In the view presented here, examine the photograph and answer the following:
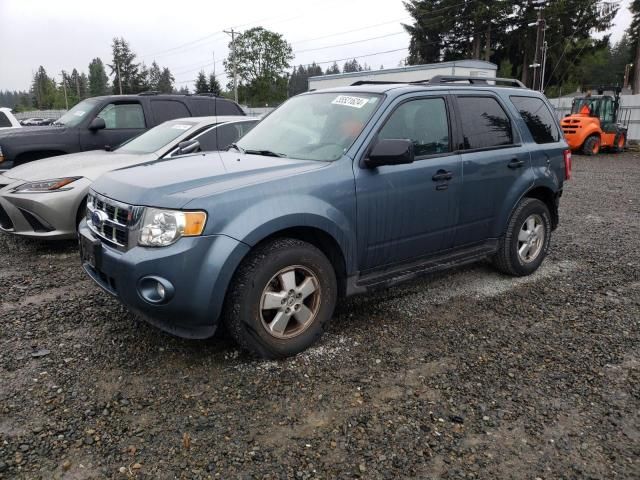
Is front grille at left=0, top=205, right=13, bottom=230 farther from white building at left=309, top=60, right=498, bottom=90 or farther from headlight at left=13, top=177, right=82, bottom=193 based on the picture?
white building at left=309, top=60, right=498, bottom=90

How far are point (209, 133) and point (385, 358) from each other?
4.18 metres

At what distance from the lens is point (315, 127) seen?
3969mm

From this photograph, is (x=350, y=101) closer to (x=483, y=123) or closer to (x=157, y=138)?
(x=483, y=123)

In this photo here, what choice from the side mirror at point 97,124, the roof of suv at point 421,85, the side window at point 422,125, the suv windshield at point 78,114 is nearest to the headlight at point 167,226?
the side window at point 422,125

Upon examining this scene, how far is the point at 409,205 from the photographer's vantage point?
3.80 m

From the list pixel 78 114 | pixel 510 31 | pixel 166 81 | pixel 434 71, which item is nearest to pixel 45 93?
pixel 166 81

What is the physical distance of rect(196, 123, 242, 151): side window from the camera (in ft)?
21.0

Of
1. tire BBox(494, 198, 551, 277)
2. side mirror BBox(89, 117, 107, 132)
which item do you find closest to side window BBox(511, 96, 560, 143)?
tire BBox(494, 198, 551, 277)

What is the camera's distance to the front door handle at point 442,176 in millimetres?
3932

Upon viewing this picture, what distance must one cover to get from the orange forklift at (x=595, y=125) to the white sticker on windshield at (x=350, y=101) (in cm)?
1701

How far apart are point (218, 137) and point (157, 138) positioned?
0.80 m

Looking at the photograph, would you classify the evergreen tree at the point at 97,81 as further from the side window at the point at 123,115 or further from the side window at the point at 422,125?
the side window at the point at 422,125

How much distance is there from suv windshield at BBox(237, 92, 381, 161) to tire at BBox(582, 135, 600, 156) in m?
17.5

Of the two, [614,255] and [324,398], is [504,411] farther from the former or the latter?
[614,255]
